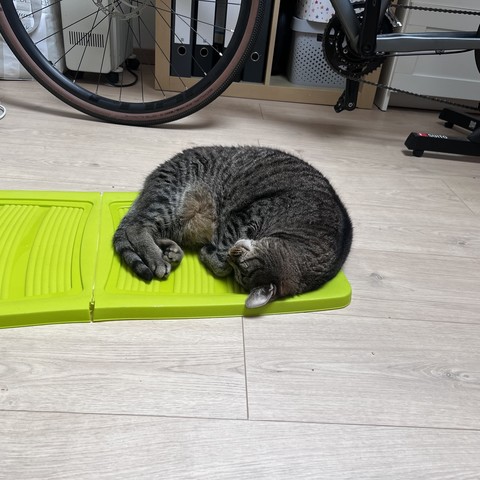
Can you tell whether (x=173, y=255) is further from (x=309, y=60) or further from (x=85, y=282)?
(x=309, y=60)

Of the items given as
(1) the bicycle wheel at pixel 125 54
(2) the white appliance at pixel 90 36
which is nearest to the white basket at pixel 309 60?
(1) the bicycle wheel at pixel 125 54

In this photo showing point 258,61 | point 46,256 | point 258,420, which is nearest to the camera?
point 258,420

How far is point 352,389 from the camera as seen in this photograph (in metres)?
0.84

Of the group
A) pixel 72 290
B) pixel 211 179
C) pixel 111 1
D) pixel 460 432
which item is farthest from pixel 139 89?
pixel 460 432

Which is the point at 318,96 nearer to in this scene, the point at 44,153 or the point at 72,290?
the point at 44,153

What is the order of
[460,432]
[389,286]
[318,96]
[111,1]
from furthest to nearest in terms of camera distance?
1. [318,96]
2. [111,1]
3. [389,286]
4. [460,432]

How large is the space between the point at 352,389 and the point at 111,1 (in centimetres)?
197

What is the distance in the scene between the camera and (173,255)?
43.3 inches

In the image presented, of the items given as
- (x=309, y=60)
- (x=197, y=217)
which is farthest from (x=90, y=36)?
(x=197, y=217)

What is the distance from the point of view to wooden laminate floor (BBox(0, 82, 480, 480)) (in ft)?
2.28

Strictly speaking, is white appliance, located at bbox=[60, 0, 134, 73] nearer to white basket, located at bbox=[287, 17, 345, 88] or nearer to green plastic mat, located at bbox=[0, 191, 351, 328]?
white basket, located at bbox=[287, 17, 345, 88]

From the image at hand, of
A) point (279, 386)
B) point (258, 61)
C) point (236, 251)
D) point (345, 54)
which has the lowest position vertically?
point (279, 386)

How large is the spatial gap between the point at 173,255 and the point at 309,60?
5.73 feet

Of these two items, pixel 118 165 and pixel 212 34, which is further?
pixel 212 34
